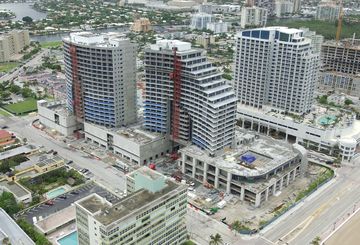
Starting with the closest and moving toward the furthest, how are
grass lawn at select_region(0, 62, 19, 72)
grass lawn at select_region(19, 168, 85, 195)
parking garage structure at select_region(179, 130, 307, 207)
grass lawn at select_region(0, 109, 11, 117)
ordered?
1. parking garage structure at select_region(179, 130, 307, 207)
2. grass lawn at select_region(19, 168, 85, 195)
3. grass lawn at select_region(0, 109, 11, 117)
4. grass lawn at select_region(0, 62, 19, 72)

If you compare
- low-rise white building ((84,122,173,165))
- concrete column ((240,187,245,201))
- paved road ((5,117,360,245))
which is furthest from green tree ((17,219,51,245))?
concrete column ((240,187,245,201))

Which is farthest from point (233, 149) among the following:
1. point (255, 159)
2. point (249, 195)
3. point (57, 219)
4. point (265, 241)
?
point (57, 219)

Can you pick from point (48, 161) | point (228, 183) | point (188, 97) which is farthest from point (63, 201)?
point (188, 97)

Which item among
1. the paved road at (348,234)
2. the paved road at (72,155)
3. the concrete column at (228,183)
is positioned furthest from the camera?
the paved road at (72,155)

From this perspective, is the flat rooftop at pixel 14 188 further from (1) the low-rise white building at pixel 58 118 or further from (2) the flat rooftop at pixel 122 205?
(1) the low-rise white building at pixel 58 118

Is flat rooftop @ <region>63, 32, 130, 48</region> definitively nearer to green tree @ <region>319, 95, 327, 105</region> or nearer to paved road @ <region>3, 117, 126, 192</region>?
paved road @ <region>3, 117, 126, 192</region>

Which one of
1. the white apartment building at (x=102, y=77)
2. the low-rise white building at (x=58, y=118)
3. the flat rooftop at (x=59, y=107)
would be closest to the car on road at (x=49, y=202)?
the white apartment building at (x=102, y=77)
